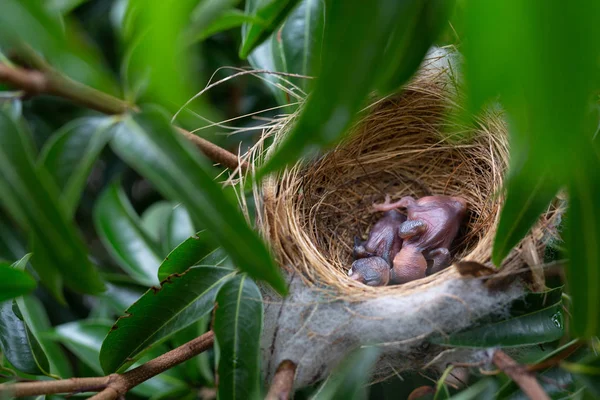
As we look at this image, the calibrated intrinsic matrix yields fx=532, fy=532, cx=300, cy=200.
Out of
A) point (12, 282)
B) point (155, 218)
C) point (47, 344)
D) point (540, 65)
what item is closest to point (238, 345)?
point (12, 282)

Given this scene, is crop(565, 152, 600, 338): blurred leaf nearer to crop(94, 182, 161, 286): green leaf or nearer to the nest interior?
the nest interior

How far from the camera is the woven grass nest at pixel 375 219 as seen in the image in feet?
2.71

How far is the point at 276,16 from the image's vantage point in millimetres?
773

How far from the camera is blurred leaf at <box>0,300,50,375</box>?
0.88 meters

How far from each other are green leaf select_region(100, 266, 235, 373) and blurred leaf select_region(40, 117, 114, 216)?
0.26 meters

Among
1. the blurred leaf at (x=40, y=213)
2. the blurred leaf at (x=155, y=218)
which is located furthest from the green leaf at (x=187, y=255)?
the blurred leaf at (x=155, y=218)

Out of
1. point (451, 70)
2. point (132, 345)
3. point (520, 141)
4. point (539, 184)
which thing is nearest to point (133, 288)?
point (132, 345)

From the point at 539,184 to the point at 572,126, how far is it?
35 centimetres

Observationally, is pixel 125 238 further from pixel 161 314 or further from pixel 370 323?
pixel 370 323

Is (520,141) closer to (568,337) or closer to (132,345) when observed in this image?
(568,337)

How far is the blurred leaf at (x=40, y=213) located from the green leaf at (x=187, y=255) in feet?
1.05

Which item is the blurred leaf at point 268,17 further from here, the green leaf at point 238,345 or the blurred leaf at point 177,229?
the blurred leaf at point 177,229

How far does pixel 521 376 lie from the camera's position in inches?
26.2

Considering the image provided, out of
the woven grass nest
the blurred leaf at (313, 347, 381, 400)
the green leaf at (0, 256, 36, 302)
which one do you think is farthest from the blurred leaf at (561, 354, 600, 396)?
the green leaf at (0, 256, 36, 302)
